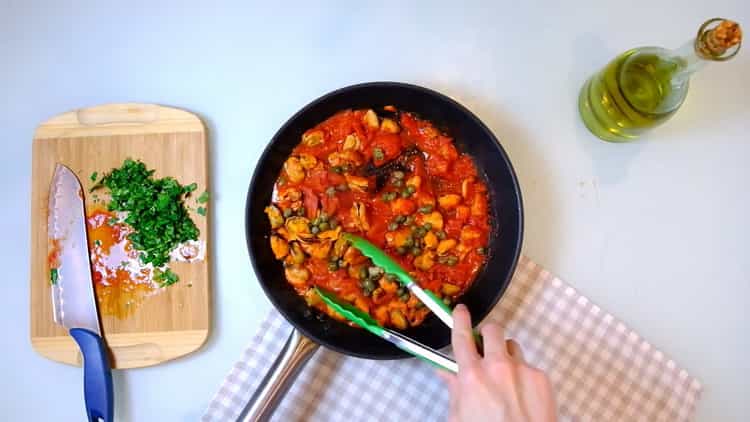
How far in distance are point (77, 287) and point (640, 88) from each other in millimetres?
1253

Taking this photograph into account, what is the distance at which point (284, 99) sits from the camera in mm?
1276

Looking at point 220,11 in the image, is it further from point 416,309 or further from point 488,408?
point 488,408

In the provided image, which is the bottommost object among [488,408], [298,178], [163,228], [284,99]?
[488,408]

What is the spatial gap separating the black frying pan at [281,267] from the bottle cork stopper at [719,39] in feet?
1.27

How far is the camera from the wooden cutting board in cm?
120

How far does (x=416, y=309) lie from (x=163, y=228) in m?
0.57

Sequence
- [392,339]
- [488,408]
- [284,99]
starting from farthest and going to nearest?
[284,99] → [392,339] → [488,408]

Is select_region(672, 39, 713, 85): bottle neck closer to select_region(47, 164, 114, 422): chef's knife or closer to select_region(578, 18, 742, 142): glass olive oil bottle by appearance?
select_region(578, 18, 742, 142): glass olive oil bottle

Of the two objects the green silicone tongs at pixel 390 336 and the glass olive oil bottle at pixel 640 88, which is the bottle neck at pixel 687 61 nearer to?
the glass olive oil bottle at pixel 640 88

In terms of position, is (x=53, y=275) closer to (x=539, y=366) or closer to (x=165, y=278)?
(x=165, y=278)

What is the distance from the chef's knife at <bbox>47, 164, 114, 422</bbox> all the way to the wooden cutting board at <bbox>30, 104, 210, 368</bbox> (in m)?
0.02

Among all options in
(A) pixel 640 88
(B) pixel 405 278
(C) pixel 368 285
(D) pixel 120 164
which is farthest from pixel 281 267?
(A) pixel 640 88

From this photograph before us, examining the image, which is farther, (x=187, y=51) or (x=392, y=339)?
(x=187, y=51)

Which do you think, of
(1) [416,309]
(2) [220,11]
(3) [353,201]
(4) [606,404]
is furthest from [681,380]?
(2) [220,11]
